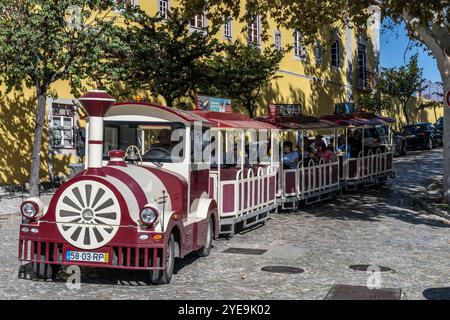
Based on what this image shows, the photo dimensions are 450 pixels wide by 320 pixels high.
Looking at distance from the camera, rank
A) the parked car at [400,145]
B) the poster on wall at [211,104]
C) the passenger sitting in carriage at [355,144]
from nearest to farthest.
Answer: the poster on wall at [211,104], the passenger sitting in carriage at [355,144], the parked car at [400,145]

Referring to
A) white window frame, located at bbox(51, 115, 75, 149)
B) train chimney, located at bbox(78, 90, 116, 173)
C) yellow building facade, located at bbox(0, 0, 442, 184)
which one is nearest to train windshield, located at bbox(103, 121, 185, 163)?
train chimney, located at bbox(78, 90, 116, 173)

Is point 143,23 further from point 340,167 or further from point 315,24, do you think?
point 340,167

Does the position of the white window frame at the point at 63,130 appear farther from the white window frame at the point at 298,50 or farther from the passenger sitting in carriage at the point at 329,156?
the white window frame at the point at 298,50

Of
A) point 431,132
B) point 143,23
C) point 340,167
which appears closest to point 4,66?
point 143,23

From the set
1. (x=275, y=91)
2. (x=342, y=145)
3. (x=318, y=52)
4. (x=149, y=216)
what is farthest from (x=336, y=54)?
(x=149, y=216)

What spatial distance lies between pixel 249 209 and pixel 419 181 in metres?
12.0

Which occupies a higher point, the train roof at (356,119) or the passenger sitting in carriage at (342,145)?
the train roof at (356,119)

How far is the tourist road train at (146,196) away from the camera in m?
7.77

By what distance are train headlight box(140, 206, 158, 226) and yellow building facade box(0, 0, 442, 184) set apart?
6.20 m

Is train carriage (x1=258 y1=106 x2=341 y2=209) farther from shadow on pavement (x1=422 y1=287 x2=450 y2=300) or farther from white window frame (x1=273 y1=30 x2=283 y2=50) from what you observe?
white window frame (x1=273 y1=30 x2=283 y2=50)

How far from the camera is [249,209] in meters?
12.9

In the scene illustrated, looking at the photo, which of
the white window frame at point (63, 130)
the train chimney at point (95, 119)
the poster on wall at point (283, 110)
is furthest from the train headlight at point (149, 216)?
the white window frame at point (63, 130)

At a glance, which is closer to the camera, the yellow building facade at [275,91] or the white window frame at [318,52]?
the yellow building facade at [275,91]

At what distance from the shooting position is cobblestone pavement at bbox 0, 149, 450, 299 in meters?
7.84
